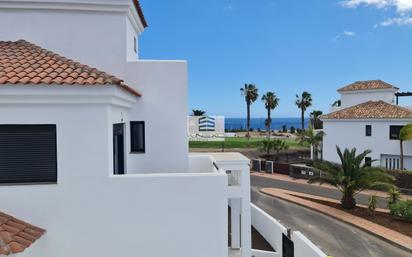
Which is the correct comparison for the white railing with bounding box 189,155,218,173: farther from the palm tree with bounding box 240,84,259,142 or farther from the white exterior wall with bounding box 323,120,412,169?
the palm tree with bounding box 240,84,259,142

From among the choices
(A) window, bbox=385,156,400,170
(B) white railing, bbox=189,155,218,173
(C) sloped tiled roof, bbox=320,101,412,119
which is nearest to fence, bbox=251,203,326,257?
(B) white railing, bbox=189,155,218,173

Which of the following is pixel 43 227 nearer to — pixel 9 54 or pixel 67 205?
pixel 67 205

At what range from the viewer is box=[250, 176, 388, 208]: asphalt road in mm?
28469

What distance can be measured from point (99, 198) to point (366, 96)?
4181 cm

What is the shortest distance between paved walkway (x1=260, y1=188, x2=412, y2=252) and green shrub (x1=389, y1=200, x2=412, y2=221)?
1.82 m

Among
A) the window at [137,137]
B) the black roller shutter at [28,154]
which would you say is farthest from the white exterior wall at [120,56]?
the black roller shutter at [28,154]

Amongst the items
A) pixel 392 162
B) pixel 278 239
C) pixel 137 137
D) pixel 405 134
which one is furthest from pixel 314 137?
pixel 137 137

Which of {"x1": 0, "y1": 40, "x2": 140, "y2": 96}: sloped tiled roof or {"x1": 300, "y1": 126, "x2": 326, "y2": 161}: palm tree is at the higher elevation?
{"x1": 0, "y1": 40, "x2": 140, "y2": 96}: sloped tiled roof

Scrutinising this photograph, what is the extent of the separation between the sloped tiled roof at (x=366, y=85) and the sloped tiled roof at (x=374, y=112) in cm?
214

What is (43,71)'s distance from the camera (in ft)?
25.4

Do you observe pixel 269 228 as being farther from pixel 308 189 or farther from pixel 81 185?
pixel 308 189

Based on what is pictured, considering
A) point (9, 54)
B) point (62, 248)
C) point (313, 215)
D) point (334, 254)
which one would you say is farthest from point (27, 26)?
point (313, 215)

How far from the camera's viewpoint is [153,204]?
770 cm

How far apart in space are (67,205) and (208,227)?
294cm
